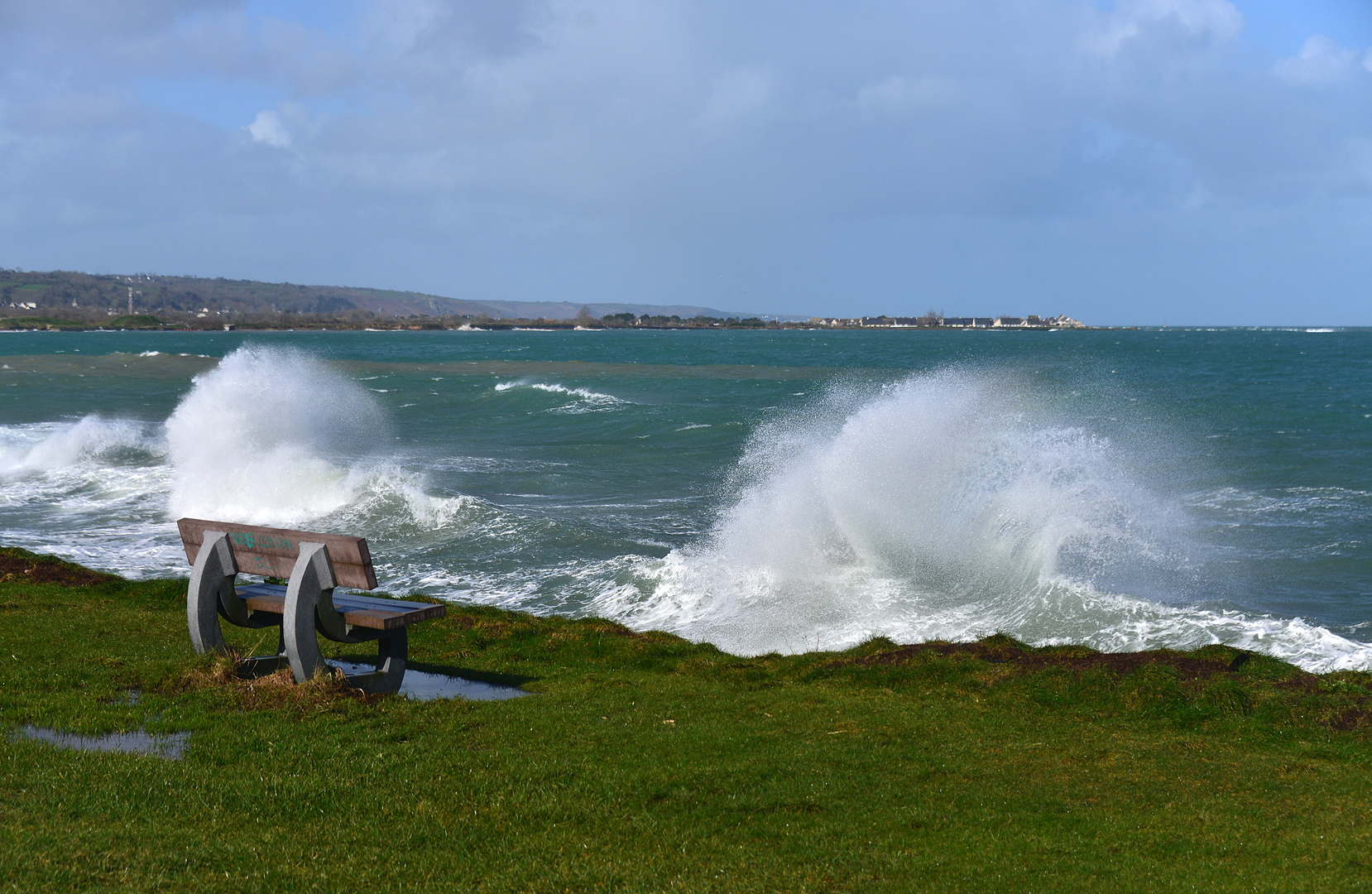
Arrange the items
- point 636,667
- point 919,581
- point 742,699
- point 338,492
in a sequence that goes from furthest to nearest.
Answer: point 338,492 < point 919,581 < point 636,667 < point 742,699

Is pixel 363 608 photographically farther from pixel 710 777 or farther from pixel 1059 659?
pixel 1059 659

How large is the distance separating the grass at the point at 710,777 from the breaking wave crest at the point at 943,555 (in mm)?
3131

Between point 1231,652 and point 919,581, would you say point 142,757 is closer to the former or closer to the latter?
point 1231,652

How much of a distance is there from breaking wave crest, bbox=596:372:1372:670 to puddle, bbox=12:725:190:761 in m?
7.16

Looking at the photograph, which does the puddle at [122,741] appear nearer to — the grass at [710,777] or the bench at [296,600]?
the grass at [710,777]

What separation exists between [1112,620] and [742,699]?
21.1 feet

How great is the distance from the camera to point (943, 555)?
1628 cm

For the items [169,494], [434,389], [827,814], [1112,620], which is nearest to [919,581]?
[1112,620]

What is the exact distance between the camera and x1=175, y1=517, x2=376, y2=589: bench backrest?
7613 mm

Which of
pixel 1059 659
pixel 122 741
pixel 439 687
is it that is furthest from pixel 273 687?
pixel 1059 659

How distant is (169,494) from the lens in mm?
22531

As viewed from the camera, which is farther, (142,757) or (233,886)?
(142,757)

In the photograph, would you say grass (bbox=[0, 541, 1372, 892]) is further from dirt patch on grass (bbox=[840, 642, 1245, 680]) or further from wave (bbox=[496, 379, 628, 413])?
wave (bbox=[496, 379, 628, 413])

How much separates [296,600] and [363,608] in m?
0.61
